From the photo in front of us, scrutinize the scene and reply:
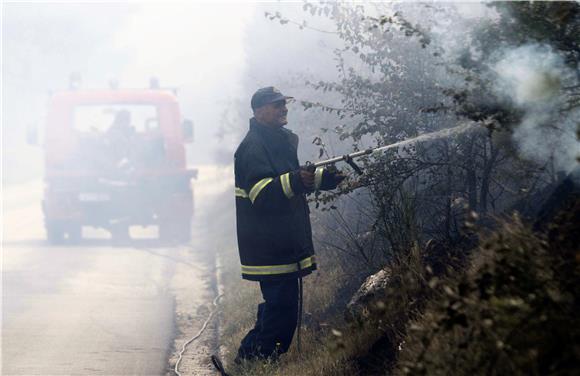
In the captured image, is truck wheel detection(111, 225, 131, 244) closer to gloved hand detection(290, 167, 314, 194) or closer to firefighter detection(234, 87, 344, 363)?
firefighter detection(234, 87, 344, 363)

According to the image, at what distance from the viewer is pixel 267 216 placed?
19.5ft

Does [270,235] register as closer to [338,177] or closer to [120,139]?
[338,177]

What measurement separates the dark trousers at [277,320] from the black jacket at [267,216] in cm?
11

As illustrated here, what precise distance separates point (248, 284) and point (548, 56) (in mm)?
5249

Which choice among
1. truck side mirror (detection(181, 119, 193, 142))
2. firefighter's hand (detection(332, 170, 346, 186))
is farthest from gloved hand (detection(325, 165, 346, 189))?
truck side mirror (detection(181, 119, 193, 142))

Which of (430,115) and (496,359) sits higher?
(430,115)

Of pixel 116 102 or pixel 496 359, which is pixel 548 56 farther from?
pixel 116 102

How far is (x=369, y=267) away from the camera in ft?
21.2

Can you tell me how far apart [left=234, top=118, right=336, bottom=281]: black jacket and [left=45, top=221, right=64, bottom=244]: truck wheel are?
8.74 metres

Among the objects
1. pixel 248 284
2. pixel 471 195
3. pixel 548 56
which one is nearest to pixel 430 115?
pixel 471 195

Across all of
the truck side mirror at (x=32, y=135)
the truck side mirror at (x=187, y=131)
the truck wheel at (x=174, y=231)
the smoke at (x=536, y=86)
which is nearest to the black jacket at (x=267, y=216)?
the smoke at (x=536, y=86)

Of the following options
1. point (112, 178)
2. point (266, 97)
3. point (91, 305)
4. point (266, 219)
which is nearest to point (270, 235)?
point (266, 219)

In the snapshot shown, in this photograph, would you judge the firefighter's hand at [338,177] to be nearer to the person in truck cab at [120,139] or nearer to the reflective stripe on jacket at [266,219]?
the reflective stripe on jacket at [266,219]

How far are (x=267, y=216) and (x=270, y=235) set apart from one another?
0.42ft
